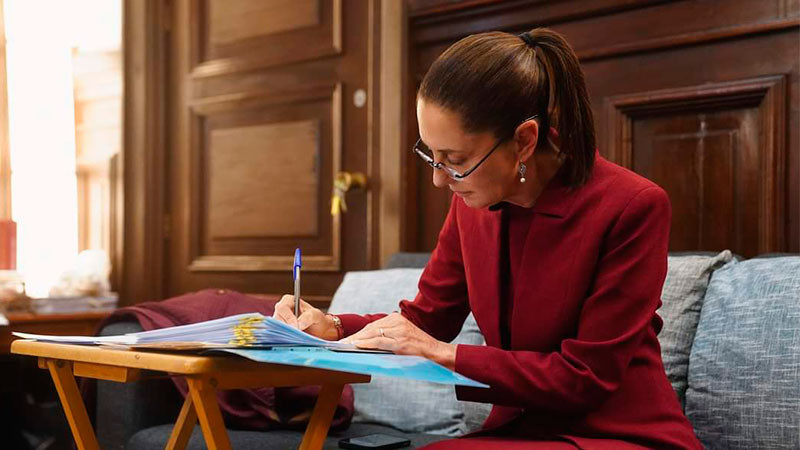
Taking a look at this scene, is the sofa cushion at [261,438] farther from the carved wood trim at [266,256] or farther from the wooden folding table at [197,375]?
the carved wood trim at [266,256]

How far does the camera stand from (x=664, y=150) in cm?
221

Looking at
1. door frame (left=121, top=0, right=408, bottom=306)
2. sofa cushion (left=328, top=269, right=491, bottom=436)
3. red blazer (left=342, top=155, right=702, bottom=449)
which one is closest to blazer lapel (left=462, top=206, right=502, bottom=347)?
red blazer (left=342, top=155, right=702, bottom=449)

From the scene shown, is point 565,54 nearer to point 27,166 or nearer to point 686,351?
point 686,351

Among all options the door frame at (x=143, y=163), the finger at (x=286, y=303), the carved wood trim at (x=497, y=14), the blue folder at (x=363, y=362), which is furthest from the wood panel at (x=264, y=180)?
the blue folder at (x=363, y=362)

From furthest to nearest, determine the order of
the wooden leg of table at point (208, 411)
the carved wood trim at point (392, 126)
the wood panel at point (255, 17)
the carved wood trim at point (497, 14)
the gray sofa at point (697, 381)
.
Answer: the wood panel at point (255, 17)
the carved wood trim at point (392, 126)
the carved wood trim at point (497, 14)
the gray sofa at point (697, 381)
the wooden leg of table at point (208, 411)

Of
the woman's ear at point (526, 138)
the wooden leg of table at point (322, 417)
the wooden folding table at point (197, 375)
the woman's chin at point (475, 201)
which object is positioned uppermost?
the woman's ear at point (526, 138)

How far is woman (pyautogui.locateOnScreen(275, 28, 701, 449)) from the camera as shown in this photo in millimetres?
1185

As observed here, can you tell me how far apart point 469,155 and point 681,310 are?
724 mm

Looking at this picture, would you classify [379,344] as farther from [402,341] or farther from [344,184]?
[344,184]

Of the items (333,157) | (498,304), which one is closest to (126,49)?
(333,157)

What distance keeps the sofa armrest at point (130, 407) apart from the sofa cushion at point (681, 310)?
1119 millimetres

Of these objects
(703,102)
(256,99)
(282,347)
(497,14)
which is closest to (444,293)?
(282,347)

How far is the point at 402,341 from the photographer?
1.14 metres

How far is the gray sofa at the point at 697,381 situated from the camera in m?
1.54
